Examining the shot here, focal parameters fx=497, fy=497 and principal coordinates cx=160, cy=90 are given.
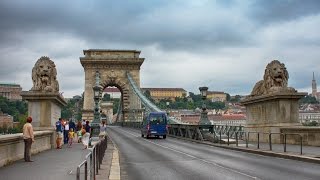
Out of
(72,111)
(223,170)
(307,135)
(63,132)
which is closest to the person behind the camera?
(223,170)

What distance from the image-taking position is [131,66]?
106 metres

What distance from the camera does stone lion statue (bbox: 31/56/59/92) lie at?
25.5 metres

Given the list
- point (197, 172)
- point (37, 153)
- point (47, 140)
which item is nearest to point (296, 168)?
point (197, 172)

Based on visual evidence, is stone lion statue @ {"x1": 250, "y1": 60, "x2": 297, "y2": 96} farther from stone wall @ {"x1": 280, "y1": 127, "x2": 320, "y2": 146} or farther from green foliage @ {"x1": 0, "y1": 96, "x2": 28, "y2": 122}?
green foliage @ {"x1": 0, "y1": 96, "x2": 28, "y2": 122}

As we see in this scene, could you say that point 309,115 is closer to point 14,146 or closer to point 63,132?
point 63,132

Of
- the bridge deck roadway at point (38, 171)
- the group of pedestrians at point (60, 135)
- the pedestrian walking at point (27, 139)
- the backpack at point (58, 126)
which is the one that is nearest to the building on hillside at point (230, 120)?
the group of pedestrians at point (60, 135)

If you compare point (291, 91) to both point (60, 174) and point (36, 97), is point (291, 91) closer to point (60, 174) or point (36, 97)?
point (36, 97)

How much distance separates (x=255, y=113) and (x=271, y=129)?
3.16 metres

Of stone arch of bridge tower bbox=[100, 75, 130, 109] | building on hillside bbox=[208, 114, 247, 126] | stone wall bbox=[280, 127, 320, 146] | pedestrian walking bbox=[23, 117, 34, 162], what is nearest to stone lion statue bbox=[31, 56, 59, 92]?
pedestrian walking bbox=[23, 117, 34, 162]

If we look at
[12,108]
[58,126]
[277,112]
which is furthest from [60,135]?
[12,108]

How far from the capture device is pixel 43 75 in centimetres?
2602

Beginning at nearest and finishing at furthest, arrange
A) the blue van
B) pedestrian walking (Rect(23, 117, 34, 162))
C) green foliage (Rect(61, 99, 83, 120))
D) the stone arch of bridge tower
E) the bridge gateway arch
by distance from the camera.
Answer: pedestrian walking (Rect(23, 117, 34, 162)), the blue van, green foliage (Rect(61, 99, 83, 120)), the bridge gateway arch, the stone arch of bridge tower

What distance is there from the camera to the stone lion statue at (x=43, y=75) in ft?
83.6

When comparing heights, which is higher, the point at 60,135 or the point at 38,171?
the point at 60,135
